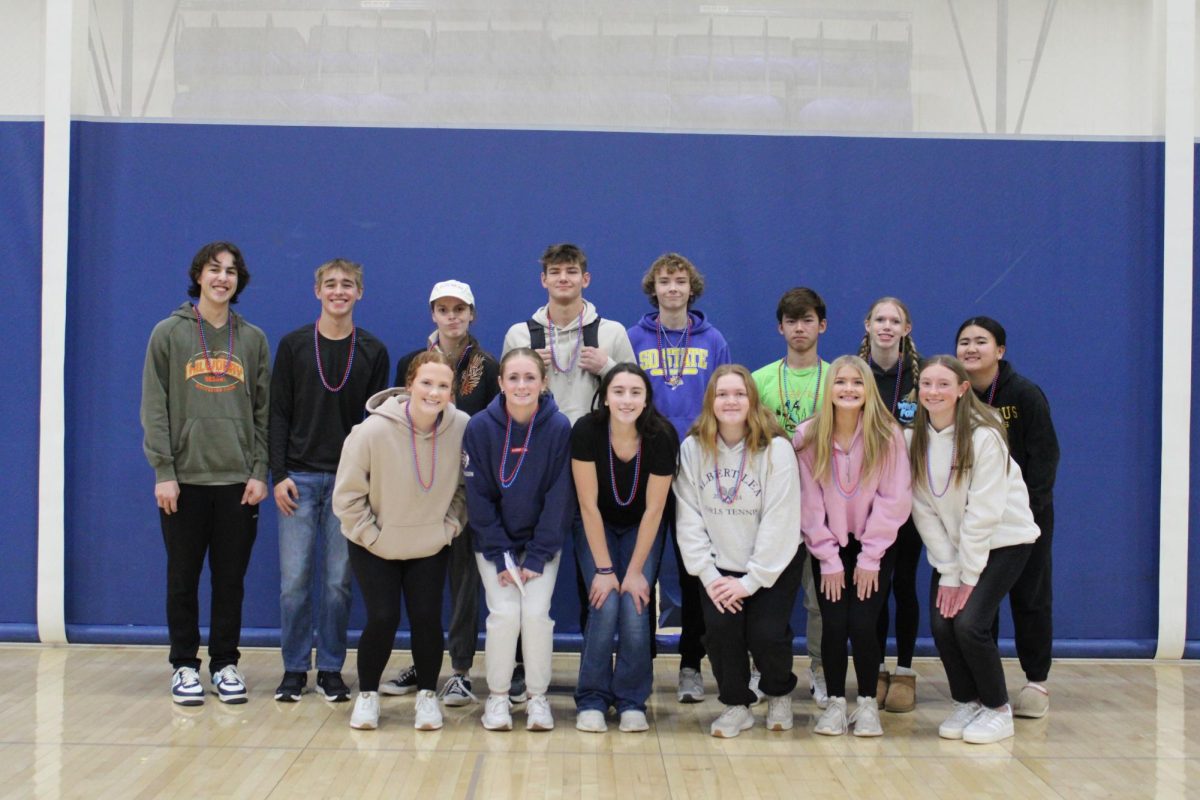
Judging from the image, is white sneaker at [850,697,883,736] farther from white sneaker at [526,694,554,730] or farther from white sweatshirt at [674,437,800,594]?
white sneaker at [526,694,554,730]

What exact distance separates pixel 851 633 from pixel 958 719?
1.41 ft

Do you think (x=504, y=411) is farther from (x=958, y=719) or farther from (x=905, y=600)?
(x=958, y=719)

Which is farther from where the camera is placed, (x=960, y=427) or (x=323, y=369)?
(x=323, y=369)

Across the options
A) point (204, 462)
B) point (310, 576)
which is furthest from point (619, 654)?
point (204, 462)

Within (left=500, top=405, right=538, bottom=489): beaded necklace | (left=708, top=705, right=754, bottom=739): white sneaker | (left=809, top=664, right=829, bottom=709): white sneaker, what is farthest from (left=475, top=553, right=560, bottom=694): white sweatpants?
(left=809, top=664, right=829, bottom=709): white sneaker

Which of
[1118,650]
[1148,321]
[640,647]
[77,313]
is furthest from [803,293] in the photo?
[77,313]

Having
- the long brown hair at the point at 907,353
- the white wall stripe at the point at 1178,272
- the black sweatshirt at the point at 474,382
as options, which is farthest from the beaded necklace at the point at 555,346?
the white wall stripe at the point at 1178,272

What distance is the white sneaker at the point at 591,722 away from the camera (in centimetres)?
355

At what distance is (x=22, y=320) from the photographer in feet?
15.1

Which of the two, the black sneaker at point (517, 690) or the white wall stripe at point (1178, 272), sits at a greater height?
the white wall stripe at point (1178, 272)

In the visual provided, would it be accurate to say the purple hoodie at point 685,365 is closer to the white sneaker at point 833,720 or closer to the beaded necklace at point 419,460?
the beaded necklace at point 419,460

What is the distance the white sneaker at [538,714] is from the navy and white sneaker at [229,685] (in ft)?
3.21

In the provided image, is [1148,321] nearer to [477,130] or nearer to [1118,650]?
Result: [1118,650]

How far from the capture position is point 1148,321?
4.67 metres
